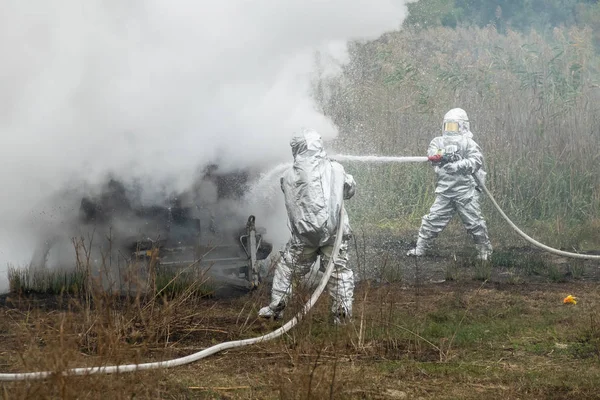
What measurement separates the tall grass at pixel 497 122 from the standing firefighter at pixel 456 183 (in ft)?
4.62

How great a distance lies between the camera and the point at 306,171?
285 inches

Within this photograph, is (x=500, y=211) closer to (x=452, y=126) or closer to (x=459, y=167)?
(x=459, y=167)

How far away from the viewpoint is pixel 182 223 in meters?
9.17

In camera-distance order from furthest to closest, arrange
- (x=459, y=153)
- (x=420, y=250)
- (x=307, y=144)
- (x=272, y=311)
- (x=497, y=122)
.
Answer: (x=497, y=122) → (x=420, y=250) → (x=459, y=153) → (x=272, y=311) → (x=307, y=144)

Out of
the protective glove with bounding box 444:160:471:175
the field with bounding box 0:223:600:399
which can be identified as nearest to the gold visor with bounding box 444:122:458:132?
the protective glove with bounding box 444:160:471:175

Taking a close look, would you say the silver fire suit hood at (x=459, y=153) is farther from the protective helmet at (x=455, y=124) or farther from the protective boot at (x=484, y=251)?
the protective boot at (x=484, y=251)

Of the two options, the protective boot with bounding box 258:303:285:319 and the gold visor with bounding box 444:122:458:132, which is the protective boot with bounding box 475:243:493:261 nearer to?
the gold visor with bounding box 444:122:458:132

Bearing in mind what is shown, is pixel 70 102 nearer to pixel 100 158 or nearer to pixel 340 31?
pixel 100 158

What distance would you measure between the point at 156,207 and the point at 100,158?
28.7 inches

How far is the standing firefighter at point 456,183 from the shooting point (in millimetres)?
11062

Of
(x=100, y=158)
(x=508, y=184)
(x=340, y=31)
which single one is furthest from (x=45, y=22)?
(x=508, y=184)

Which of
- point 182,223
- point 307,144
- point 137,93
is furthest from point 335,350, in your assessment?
point 137,93

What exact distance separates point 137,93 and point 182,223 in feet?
4.54

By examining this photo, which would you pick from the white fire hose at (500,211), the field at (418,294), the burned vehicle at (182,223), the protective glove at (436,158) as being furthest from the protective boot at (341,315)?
the protective glove at (436,158)
